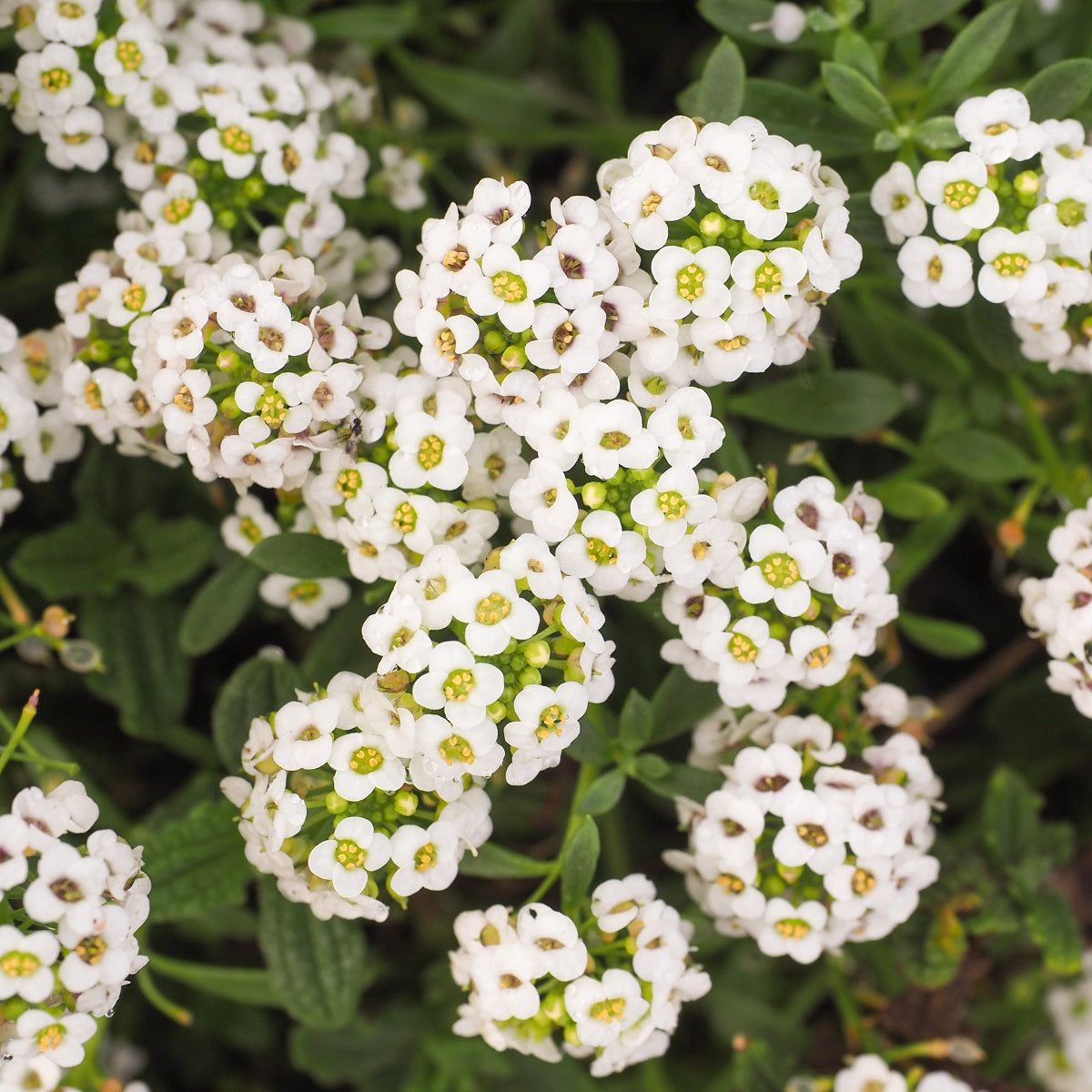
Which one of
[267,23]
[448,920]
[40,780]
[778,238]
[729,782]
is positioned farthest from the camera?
[448,920]

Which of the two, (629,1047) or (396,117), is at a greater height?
(396,117)

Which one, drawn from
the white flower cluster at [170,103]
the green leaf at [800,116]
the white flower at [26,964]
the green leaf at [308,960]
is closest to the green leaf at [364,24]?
the white flower cluster at [170,103]

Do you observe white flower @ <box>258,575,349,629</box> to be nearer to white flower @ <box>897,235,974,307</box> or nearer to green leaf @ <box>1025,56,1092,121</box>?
white flower @ <box>897,235,974,307</box>

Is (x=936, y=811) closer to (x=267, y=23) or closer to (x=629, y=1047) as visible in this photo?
(x=629, y=1047)

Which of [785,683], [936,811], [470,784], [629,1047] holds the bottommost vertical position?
[936,811]

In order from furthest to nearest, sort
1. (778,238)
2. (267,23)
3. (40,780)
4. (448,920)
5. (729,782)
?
1. (448,920)
2. (267,23)
3. (40,780)
4. (729,782)
5. (778,238)

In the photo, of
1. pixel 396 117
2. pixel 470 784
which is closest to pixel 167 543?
pixel 470 784

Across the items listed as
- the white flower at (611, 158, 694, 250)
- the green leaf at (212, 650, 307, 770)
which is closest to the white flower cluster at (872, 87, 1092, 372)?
the white flower at (611, 158, 694, 250)
